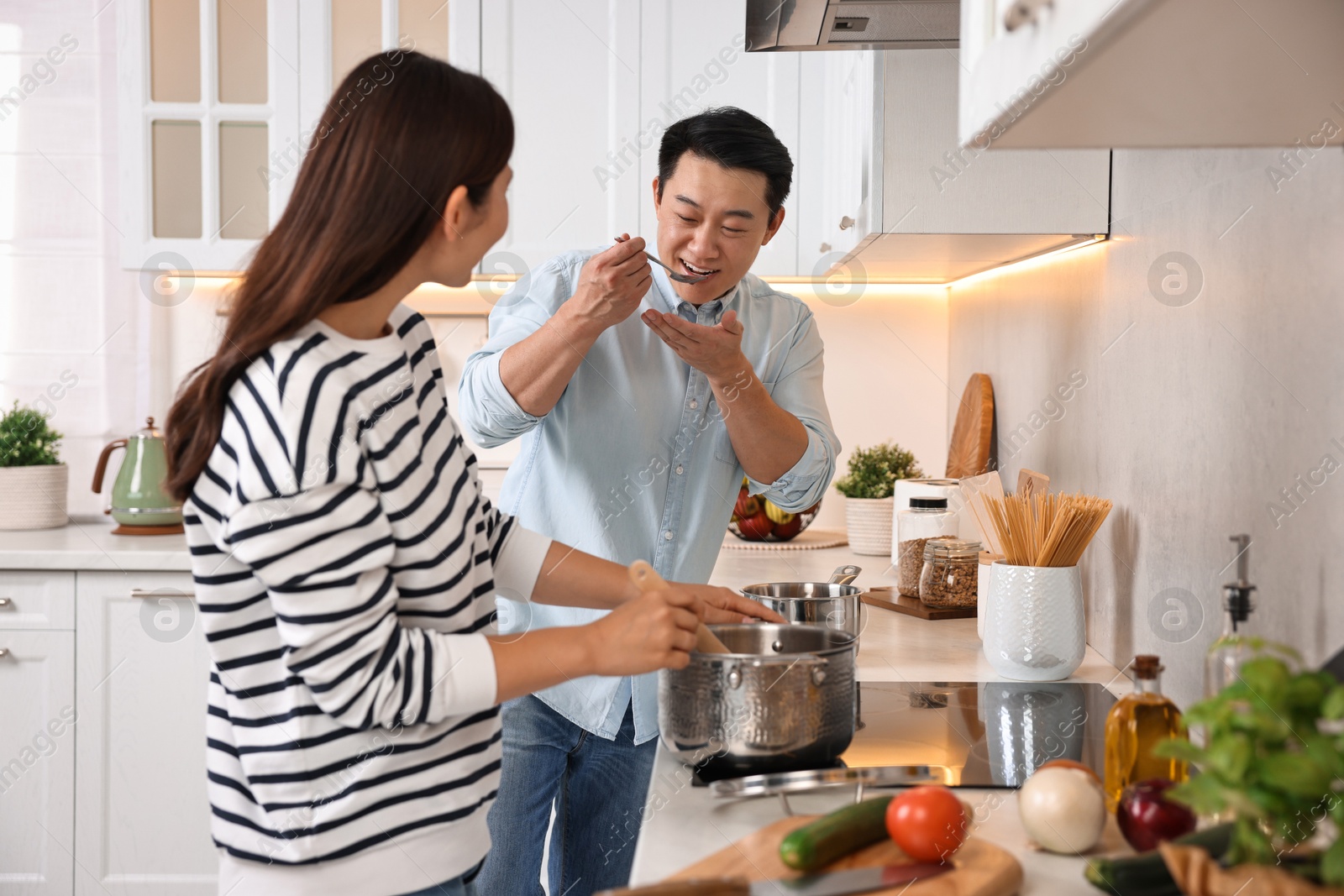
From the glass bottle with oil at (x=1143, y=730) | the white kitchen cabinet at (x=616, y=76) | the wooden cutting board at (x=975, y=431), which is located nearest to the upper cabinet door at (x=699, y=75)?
the white kitchen cabinet at (x=616, y=76)

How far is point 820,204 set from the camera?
8.47 ft

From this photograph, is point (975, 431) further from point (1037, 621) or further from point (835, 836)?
point (835, 836)

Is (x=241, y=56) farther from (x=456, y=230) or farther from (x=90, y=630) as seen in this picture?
(x=456, y=230)

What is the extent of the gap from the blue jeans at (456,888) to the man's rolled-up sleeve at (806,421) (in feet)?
2.33

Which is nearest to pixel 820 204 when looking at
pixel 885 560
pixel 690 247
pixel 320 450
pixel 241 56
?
pixel 885 560

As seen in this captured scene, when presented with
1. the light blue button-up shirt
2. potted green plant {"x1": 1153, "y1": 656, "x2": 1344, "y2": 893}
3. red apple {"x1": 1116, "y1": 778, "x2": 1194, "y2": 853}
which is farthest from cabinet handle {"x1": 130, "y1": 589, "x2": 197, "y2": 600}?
potted green plant {"x1": 1153, "y1": 656, "x2": 1344, "y2": 893}

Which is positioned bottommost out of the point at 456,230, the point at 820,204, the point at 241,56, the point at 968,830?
the point at 968,830

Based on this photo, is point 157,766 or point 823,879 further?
point 157,766

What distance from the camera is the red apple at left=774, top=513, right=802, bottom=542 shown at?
251 cm

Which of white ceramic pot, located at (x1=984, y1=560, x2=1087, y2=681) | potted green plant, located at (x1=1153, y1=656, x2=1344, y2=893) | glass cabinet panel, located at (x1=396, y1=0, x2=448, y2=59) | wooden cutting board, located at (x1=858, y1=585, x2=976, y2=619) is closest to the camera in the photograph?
potted green plant, located at (x1=1153, y1=656, x2=1344, y2=893)

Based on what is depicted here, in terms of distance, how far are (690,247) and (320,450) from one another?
757mm

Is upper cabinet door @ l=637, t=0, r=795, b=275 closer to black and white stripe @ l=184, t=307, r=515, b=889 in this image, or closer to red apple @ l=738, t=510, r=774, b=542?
red apple @ l=738, t=510, r=774, b=542

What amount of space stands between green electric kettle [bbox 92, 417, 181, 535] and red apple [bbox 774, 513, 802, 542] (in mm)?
1333

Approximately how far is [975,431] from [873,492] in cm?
31
